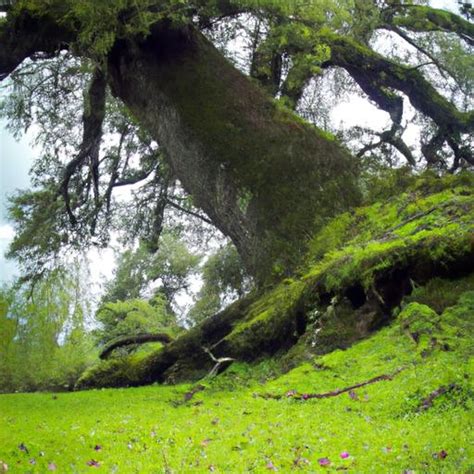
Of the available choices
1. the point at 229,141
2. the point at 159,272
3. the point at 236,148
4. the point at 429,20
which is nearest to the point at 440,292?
the point at 236,148

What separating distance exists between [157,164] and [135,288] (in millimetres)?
19774

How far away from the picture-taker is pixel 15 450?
461cm

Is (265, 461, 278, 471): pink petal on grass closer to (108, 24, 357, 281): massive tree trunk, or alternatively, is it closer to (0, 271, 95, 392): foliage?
(108, 24, 357, 281): massive tree trunk

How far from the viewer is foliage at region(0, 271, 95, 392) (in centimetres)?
1200

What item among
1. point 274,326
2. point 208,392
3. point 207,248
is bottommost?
point 208,392

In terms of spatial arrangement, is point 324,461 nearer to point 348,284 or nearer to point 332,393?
point 332,393

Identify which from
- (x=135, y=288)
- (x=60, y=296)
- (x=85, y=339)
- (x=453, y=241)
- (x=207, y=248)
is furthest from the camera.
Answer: (x=135, y=288)

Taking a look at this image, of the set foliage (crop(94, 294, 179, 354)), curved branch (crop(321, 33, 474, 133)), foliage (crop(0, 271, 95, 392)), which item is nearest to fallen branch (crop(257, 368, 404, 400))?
foliage (crop(0, 271, 95, 392))

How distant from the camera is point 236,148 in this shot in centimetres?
996

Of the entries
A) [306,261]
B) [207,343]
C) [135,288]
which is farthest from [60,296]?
[135,288]

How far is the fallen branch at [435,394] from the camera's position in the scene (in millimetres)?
4136

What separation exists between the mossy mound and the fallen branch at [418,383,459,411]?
2133 mm

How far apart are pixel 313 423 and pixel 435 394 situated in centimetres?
92

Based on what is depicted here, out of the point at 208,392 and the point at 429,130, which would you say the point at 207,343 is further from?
the point at 429,130
